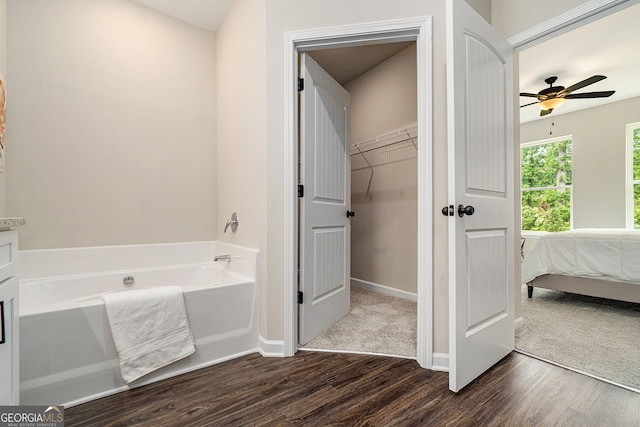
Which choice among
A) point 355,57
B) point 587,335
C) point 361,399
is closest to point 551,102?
point 355,57

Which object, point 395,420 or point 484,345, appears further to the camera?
point 484,345

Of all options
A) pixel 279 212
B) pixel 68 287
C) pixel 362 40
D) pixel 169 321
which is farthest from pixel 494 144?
pixel 68 287

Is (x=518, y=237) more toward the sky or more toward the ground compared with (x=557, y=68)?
more toward the ground

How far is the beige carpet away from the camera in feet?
6.70

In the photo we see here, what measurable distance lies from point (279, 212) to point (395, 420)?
50.8 inches

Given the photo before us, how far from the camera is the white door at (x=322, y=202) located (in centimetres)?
211

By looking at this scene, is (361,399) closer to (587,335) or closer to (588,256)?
(587,335)

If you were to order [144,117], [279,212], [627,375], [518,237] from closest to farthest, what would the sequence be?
[627,375]
[279,212]
[518,237]
[144,117]

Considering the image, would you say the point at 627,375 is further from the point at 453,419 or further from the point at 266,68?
the point at 266,68

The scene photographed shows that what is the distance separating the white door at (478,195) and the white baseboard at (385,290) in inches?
48.4

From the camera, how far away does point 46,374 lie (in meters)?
1.39

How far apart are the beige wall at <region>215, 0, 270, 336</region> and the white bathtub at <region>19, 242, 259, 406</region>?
0.56 ft

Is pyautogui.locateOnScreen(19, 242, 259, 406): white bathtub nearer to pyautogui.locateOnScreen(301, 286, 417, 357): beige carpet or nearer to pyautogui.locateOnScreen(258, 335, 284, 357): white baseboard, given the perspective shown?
pyautogui.locateOnScreen(258, 335, 284, 357): white baseboard

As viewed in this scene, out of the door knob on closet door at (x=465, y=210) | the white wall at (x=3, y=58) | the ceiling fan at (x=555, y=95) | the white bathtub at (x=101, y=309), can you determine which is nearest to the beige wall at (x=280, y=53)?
the white bathtub at (x=101, y=309)
